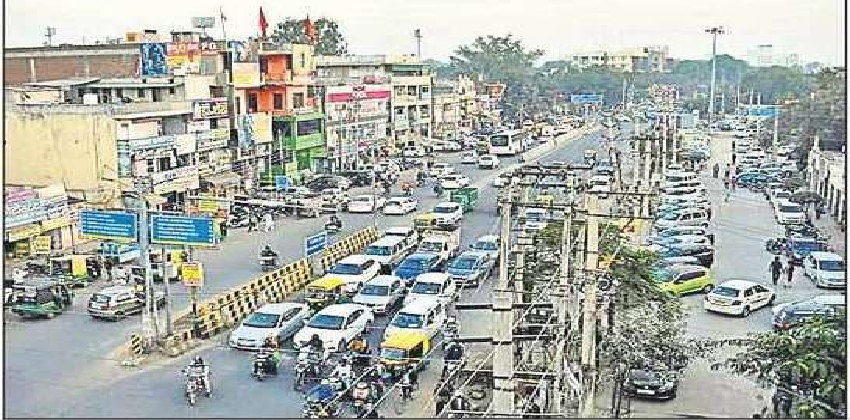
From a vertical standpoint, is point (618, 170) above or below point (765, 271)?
above

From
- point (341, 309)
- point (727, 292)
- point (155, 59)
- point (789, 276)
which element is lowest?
point (789, 276)

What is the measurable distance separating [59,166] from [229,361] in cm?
680

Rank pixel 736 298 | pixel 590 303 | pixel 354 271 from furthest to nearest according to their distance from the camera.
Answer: pixel 354 271 < pixel 736 298 < pixel 590 303

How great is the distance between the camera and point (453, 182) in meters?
15.6

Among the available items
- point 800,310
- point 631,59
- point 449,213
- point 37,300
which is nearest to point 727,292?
point 800,310

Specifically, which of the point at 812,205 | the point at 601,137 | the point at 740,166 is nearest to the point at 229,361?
the point at 812,205

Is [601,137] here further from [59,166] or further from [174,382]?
[174,382]

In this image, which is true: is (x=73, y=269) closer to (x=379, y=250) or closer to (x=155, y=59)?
(x=379, y=250)

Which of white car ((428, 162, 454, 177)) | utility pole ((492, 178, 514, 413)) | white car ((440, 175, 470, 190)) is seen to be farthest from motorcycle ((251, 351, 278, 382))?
white car ((428, 162, 454, 177))

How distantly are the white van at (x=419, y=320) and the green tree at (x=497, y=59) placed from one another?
3095 centimetres

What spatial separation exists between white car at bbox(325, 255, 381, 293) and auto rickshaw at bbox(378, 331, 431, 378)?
1797 mm

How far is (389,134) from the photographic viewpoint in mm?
21969

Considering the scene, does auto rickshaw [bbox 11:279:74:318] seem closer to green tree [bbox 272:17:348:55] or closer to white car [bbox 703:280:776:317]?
white car [bbox 703:280:776:317]

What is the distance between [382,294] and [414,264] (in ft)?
3.81
